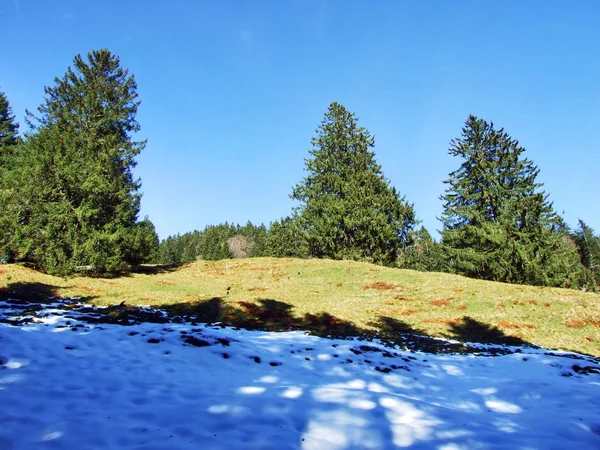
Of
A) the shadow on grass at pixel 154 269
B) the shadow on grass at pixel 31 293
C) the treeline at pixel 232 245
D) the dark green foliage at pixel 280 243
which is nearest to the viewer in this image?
the shadow on grass at pixel 31 293

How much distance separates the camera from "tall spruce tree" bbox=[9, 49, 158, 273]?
65.4 feet

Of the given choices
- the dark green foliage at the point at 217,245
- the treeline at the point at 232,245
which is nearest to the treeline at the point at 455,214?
the treeline at the point at 232,245

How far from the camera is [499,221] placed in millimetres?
29031

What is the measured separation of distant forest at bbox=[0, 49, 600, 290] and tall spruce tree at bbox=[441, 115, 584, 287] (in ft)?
0.31

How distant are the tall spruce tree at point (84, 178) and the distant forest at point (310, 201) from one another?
3.1 inches

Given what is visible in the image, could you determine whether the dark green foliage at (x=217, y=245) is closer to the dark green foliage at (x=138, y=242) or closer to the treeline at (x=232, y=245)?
the treeline at (x=232, y=245)

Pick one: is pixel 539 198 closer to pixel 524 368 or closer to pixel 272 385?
pixel 524 368

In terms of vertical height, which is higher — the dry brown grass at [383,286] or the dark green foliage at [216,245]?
the dark green foliage at [216,245]

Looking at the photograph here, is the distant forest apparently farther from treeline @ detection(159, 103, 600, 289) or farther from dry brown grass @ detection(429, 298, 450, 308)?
dry brown grass @ detection(429, 298, 450, 308)

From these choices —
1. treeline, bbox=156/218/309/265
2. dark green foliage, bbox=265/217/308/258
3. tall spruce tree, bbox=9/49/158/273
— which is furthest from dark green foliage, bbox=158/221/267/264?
tall spruce tree, bbox=9/49/158/273

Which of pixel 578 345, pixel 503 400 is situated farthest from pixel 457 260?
pixel 503 400

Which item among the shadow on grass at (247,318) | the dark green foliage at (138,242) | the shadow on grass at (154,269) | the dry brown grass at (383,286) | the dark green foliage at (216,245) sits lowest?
the shadow on grass at (247,318)

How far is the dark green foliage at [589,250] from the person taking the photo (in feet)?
211

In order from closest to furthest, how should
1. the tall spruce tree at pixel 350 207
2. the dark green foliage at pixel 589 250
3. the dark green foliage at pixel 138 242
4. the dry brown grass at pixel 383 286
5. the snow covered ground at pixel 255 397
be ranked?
the snow covered ground at pixel 255 397 < the dry brown grass at pixel 383 286 < the dark green foliage at pixel 138 242 < the tall spruce tree at pixel 350 207 < the dark green foliage at pixel 589 250
